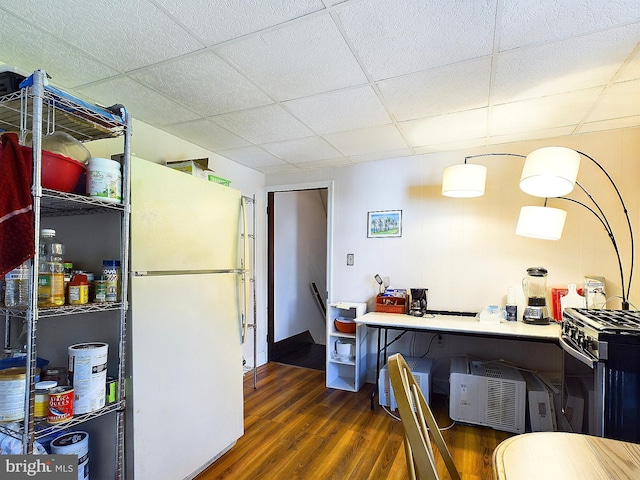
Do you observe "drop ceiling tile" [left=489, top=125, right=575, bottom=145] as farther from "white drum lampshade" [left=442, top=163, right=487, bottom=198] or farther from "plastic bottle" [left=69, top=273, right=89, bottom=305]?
"plastic bottle" [left=69, top=273, right=89, bottom=305]

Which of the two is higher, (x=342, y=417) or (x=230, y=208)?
A: (x=230, y=208)

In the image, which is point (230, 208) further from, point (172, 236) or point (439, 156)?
point (439, 156)

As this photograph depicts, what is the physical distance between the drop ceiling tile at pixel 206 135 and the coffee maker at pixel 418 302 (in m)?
2.14

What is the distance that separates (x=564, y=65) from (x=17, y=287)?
2786mm

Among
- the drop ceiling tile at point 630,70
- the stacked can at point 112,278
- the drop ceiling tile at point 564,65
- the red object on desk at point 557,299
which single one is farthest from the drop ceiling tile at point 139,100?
the red object on desk at point 557,299

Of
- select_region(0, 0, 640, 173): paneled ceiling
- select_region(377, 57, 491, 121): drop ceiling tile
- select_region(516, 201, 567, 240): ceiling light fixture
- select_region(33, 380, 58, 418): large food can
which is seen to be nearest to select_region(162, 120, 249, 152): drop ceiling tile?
select_region(0, 0, 640, 173): paneled ceiling

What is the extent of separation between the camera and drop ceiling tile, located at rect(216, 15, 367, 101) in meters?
1.55

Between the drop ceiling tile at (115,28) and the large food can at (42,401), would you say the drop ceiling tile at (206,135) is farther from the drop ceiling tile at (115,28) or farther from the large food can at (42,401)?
the large food can at (42,401)

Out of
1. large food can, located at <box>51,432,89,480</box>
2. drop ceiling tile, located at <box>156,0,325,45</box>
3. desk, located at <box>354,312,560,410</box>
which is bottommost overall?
large food can, located at <box>51,432,89,480</box>

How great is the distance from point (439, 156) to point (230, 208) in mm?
2157

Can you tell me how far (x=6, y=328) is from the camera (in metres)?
1.82

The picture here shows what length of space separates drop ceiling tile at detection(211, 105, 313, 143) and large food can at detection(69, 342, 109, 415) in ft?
5.76

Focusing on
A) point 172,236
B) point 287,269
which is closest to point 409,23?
point 172,236

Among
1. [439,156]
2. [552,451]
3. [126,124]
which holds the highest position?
[439,156]
